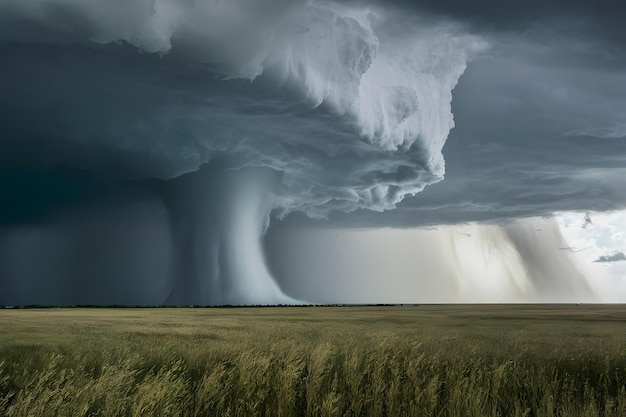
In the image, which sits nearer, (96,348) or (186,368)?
(186,368)

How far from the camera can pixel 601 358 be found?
21594 mm

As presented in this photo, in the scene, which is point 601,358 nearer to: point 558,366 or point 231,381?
point 558,366

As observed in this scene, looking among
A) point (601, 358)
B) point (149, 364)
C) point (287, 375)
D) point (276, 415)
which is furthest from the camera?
point (601, 358)

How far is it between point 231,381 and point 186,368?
310 cm

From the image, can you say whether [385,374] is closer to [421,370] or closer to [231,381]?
[421,370]

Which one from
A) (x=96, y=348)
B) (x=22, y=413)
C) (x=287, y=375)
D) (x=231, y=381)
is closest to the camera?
(x=22, y=413)

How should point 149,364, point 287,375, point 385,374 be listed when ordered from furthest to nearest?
point 149,364
point 385,374
point 287,375

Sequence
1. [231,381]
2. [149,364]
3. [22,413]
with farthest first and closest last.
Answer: [149,364]
[231,381]
[22,413]

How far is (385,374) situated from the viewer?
55.4 ft

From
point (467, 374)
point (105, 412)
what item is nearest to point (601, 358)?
point (467, 374)

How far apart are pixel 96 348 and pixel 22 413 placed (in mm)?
14739

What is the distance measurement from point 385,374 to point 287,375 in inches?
157

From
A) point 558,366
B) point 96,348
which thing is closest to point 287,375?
Answer: point 558,366

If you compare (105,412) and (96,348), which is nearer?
(105,412)
